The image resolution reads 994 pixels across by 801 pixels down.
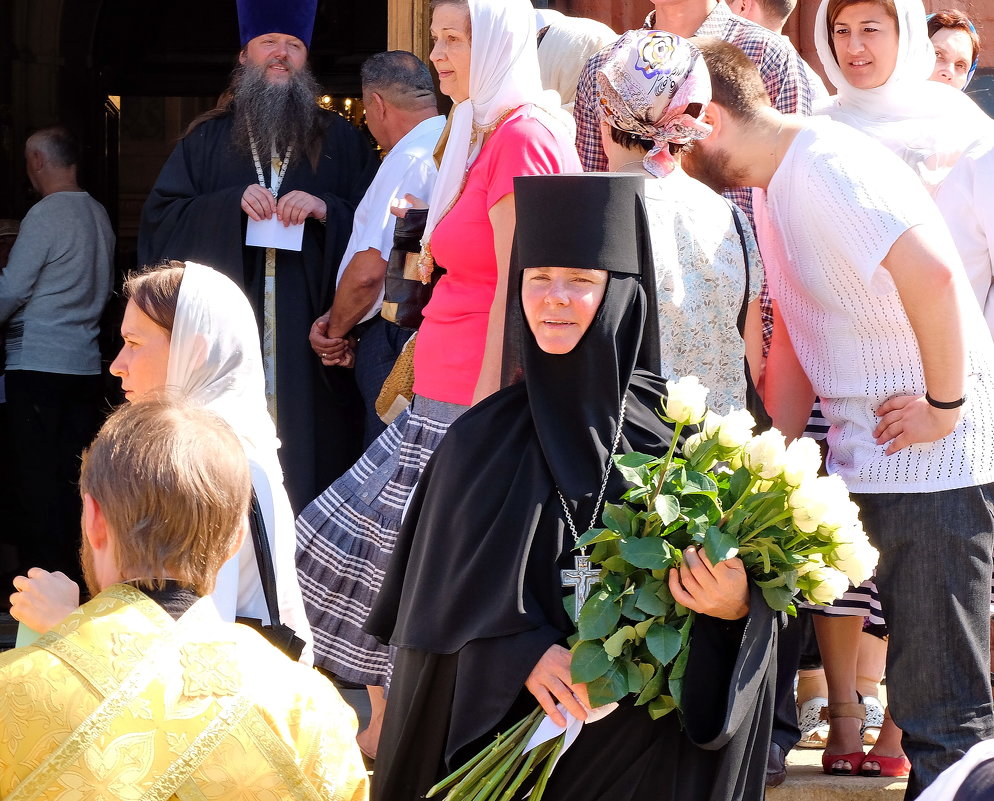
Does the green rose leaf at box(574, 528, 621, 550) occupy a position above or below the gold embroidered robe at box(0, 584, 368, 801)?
above

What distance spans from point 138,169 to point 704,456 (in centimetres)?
899

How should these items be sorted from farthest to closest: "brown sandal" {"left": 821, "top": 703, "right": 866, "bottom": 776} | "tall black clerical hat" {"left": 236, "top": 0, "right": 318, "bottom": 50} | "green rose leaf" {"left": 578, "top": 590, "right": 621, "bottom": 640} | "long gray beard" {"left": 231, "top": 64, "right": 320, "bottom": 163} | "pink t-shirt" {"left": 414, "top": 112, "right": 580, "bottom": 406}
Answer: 1. "tall black clerical hat" {"left": 236, "top": 0, "right": 318, "bottom": 50}
2. "long gray beard" {"left": 231, "top": 64, "right": 320, "bottom": 163}
3. "brown sandal" {"left": 821, "top": 703, "right": 866, "bottom": 776}
4. "pink t-shirt" {"left": 414, "top": 112, "right": 580, "bottom": 406}
5. "green rose leaf" {"left": 578, "top": 590, "right": 621, "bottom": 640}

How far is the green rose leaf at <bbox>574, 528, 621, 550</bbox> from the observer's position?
279 cm

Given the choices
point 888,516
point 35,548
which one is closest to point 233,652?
point 888,516

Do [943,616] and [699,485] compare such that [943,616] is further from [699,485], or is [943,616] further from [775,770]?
[699,485]

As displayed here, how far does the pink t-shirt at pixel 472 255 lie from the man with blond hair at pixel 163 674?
171 centimetres

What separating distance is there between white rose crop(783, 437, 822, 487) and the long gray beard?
342 centimetres

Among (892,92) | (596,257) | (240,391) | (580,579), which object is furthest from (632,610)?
(892,92)

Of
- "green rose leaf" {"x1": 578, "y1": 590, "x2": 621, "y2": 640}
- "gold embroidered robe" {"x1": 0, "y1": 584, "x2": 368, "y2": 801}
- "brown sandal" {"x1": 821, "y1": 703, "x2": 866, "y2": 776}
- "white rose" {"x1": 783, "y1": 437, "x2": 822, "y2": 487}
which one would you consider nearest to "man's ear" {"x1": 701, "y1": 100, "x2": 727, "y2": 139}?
"white rose" {"x1": 783, "y1": 437, "x2": 822, "y2": 487}

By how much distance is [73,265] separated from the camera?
6691 millimetres

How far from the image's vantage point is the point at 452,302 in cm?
408

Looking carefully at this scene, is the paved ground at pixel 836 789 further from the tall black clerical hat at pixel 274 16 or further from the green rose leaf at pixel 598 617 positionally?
the tall black clerical hat at pixel 274 16

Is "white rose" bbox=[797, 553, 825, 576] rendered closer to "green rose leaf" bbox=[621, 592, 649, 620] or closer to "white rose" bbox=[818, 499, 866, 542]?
"white rose" bbox=[818, 499, 866, 542]

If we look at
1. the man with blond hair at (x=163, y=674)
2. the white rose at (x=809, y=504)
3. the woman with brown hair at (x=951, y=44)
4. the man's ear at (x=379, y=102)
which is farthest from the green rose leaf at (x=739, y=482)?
the man's ear at (x=379, y=102)
